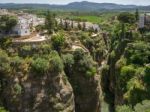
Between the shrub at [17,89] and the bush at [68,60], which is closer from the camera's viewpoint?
the shrub at [17,89]

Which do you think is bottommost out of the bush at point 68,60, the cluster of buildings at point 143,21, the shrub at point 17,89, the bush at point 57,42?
the shrub at point 17,89

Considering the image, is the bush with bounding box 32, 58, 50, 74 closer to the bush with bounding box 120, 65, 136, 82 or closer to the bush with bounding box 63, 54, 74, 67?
the bush with bounding box 63, 54, 74, 67

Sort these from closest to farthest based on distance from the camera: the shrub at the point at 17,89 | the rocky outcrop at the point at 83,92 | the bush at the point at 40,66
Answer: the shrub at the point at 17,89
the bush at the point at 40,66
the rocky outcrop at the point at 83,92

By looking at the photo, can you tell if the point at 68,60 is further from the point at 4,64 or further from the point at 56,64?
the point at 4,64

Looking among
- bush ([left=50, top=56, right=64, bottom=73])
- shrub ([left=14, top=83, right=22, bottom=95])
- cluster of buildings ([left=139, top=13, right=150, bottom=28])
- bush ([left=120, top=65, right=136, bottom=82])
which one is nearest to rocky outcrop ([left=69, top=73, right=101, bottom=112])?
bush ([left=120, top=65, right=136, bottom=82])

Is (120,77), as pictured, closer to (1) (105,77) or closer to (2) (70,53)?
(2) (70,53)

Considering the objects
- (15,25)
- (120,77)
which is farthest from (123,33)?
(15,25)

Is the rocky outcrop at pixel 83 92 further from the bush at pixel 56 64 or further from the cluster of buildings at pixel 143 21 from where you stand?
the cluster of buildings at pixel 143 21

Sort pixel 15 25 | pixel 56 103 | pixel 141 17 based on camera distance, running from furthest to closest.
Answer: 1. pixel 141 17
2. pixel 15 25
3. pixel 56 103

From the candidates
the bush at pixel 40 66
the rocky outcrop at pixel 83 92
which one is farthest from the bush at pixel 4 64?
the rocky outcrop at pixel 83 92
